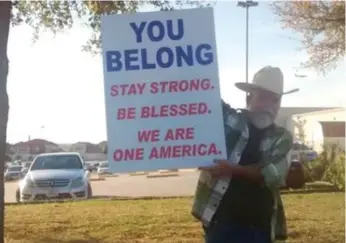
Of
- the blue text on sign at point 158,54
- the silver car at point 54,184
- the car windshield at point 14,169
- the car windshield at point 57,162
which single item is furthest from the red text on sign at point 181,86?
the car windshield at point 14,169

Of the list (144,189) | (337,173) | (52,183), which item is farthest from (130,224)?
(144,189)

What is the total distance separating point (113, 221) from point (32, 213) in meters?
1.98

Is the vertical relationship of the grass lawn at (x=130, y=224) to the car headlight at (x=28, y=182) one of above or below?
below

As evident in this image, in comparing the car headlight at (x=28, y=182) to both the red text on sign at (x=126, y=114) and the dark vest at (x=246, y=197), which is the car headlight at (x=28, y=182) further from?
the dark vest at (x=246, y=197)

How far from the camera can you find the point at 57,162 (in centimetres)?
1727

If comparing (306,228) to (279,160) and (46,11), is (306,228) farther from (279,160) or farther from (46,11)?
(279,160)

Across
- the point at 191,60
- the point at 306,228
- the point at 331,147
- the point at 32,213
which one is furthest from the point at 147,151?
the point at 331,147

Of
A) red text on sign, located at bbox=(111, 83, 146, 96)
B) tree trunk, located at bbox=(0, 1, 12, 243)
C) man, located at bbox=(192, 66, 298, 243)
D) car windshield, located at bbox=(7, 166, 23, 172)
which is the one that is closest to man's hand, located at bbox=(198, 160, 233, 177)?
man, located at bbox=(192, 66, 298, 243)

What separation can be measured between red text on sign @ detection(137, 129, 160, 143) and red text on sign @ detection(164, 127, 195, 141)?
0.19 ft

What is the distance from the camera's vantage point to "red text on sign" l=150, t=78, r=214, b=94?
4301 millimetres

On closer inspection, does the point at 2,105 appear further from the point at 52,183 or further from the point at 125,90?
the point at 52,183

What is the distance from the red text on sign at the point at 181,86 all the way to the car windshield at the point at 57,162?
12.8 metres

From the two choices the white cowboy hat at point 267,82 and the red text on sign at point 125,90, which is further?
the red text on sign at point 125,90

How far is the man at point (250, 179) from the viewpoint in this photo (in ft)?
13.5
